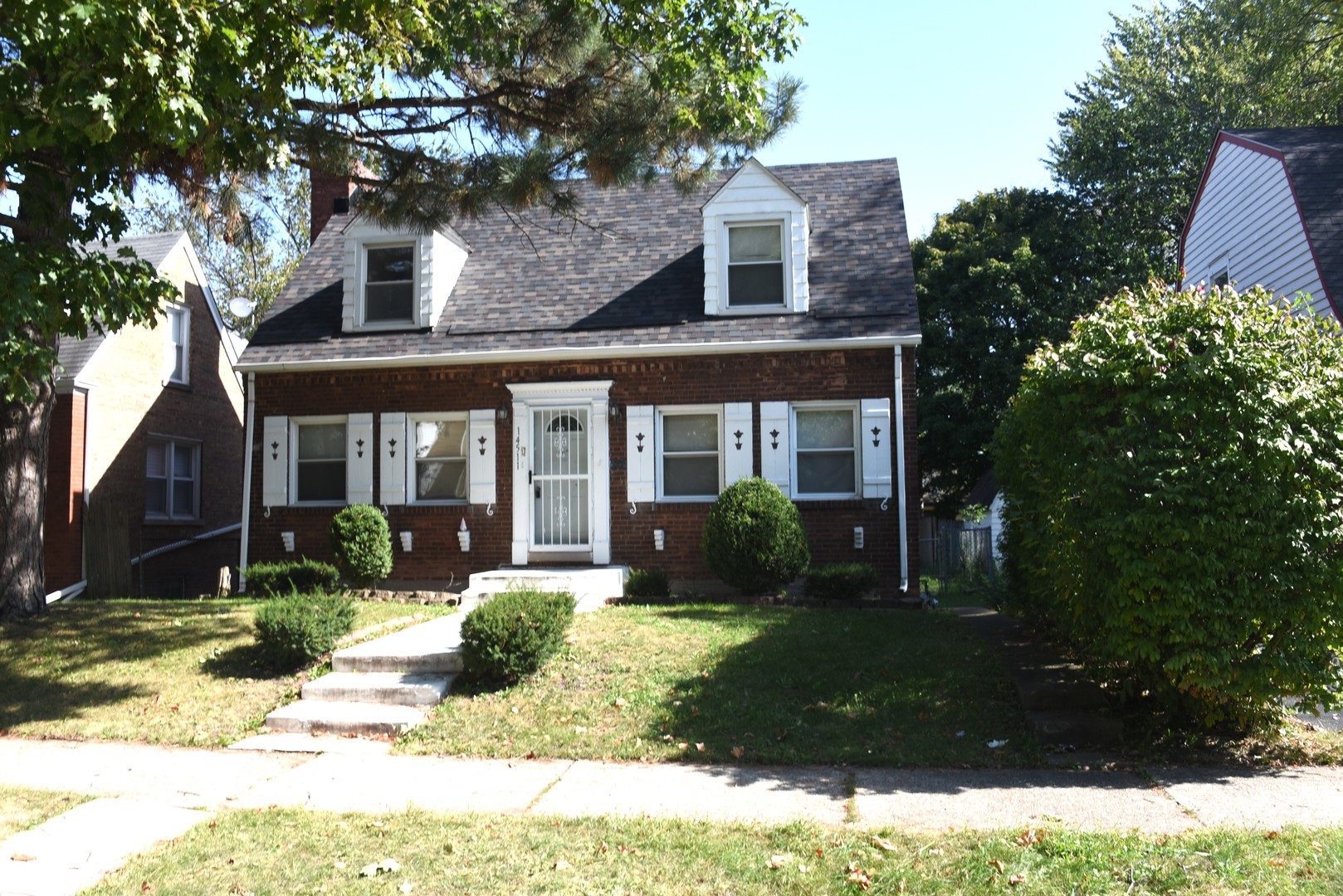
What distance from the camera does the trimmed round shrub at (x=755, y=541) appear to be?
498 inches

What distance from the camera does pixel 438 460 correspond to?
15547 millimetres

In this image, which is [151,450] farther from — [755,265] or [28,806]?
[28,806]

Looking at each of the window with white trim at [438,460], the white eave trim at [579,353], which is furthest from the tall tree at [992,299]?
the window with white trim at [438,460]

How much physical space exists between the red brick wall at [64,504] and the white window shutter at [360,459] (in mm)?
4965

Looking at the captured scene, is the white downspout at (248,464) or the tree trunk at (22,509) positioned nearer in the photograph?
the tree trunk at (22,509)

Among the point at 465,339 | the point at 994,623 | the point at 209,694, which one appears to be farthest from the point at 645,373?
the point at 209,694

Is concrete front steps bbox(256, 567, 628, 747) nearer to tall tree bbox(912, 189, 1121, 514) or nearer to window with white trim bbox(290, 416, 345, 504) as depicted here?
window with white trim bbox(290, 416, 345, 504)

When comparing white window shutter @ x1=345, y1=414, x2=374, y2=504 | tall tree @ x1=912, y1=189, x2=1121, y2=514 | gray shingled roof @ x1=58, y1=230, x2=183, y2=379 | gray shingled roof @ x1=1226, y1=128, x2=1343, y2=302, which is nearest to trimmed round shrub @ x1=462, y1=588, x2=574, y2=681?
white window shutter @ x1=345, y1=414, x2=374, y2=504

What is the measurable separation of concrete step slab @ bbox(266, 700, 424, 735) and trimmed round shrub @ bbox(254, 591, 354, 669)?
0.85 m

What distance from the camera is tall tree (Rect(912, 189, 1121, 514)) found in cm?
2803

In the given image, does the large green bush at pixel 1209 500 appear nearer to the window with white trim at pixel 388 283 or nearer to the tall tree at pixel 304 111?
the tall tree at pixel 304 111

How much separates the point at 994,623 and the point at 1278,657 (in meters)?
4.72

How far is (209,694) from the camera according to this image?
863 centimetres

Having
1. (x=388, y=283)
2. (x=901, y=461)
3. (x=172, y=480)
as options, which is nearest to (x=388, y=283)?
(x=388, y=283)
